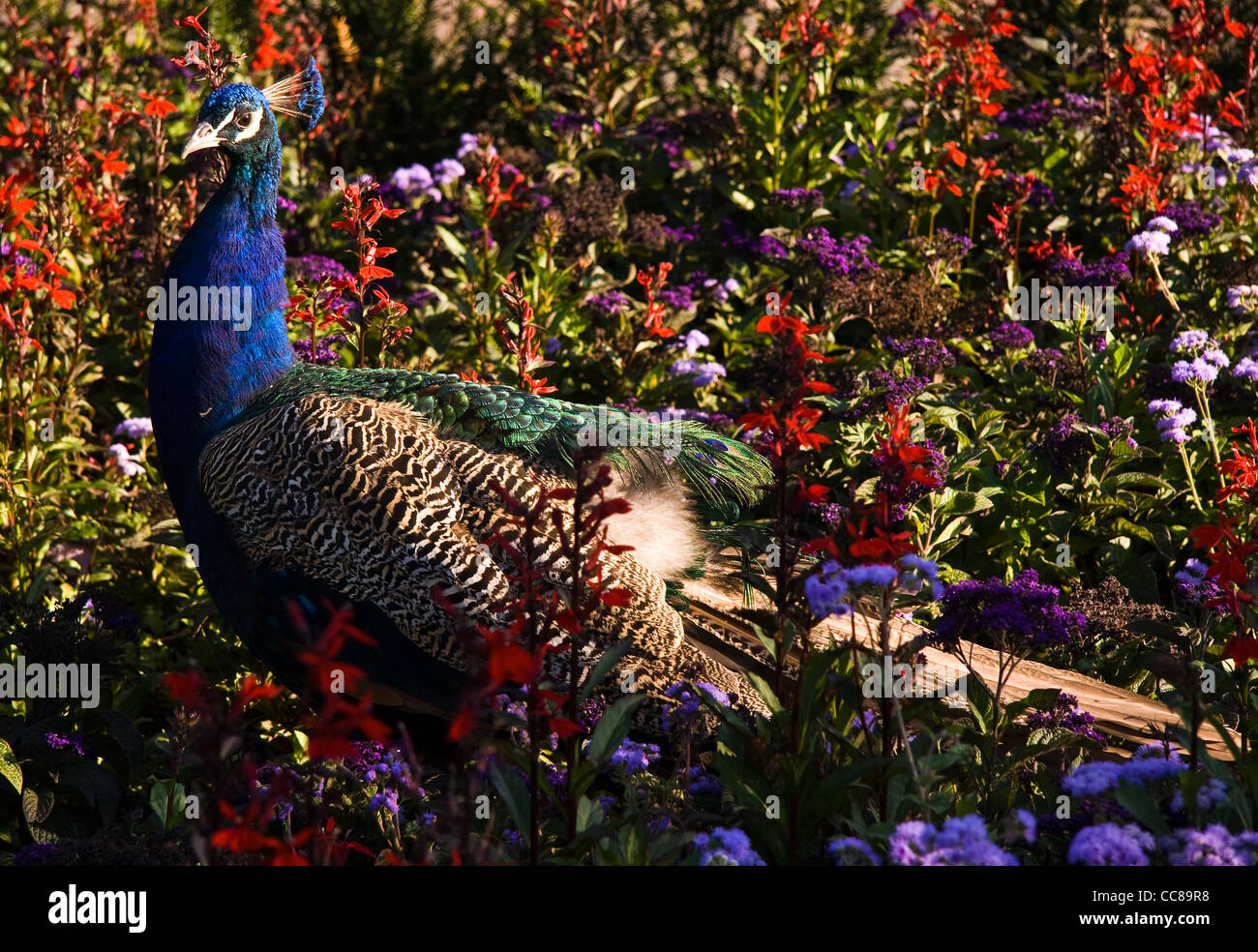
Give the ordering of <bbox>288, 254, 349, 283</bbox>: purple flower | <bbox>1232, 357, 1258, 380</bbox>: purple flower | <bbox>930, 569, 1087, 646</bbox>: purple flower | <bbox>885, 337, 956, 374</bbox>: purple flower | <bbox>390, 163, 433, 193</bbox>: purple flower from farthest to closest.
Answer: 1. <bbox>390, 163, 433, 193</bbox>: purple flower
2. <bbox>288, 254, 349, 283</bbox>: purple flower
3. <bbox>885, 337, 956, 374</bbox>: purple flower
4. <bbox>1232, 357, 1258, 380</bbox>: purple flower
5. <bbox>930, 569, 1087, 646</bbox>: purple flower

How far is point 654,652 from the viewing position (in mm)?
4094

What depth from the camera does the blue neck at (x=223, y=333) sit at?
4.54 m

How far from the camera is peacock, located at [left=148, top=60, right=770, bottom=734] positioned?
13.4ft

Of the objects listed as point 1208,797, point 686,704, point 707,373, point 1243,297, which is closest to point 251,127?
point 707,373

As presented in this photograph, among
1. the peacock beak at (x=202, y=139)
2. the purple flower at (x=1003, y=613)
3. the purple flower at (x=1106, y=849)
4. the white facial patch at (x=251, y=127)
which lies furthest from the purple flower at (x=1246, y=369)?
the peacock beak at (x=202, y=139)

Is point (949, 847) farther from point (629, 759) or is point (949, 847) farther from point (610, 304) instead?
point (610, 304)

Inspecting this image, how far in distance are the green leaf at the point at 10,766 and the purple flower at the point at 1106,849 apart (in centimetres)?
287

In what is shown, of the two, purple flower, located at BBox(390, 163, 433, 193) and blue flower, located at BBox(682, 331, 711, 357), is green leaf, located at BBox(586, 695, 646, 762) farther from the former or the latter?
purple flower, located at BBox(390, 163, 433, 193)

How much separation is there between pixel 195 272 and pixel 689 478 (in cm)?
185

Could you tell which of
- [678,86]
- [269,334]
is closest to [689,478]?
[269,334]

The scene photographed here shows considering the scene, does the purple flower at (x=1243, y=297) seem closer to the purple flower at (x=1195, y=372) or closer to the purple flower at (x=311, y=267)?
the purple flower at (x=1195, y=372)

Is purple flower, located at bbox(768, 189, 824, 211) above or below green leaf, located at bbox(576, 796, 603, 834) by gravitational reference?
above

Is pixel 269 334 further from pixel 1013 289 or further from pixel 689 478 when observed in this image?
pixel 1013 289

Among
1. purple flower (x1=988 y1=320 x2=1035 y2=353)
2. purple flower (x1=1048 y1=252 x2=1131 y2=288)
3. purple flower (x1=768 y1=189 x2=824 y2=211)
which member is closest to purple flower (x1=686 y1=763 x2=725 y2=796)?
→ purple flower (x1=988 y1=320 x2=1035 y2=353)
